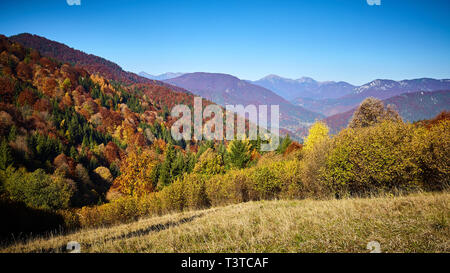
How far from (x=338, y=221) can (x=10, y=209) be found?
135 feet

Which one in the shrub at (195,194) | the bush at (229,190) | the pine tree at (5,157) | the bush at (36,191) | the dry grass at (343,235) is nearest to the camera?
the dry grass at (343,235)

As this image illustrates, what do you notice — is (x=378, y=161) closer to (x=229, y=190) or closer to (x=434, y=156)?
(x=434, y=156)

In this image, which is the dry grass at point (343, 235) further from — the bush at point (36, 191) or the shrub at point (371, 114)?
the bush at point (36, 191)

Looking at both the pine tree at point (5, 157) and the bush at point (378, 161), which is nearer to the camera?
the bush at point (378, 161)

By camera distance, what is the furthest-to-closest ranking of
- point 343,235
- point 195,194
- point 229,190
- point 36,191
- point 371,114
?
1. point 36,191
2. point 371,114
3. point 229,190
4. point 195,194
5. point 343,235

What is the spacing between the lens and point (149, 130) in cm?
15700

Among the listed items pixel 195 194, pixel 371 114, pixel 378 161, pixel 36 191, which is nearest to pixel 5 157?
pixel 36 191

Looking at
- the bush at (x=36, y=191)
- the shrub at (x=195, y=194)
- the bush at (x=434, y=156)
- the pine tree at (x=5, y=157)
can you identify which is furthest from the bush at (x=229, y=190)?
the pine tree at (x=5, y=157)

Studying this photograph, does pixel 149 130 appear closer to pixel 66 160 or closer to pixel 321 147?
pixel 66 160

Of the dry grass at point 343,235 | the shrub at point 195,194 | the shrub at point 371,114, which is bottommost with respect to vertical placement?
the shrub at point 195,194

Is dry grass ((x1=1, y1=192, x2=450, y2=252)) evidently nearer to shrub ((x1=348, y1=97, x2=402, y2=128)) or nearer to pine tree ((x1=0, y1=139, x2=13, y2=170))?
shrub ((x1=348, y1=97, x2=402, y2=128))

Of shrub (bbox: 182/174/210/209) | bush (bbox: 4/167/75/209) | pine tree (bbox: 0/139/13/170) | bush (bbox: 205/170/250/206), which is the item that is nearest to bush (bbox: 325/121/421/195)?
bush (bbox: 205/170/250/206)

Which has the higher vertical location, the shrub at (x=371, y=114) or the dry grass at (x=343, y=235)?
the shrub at (x=371, y=114)

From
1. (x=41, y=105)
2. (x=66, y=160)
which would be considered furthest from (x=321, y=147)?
(x=41, y=105)
